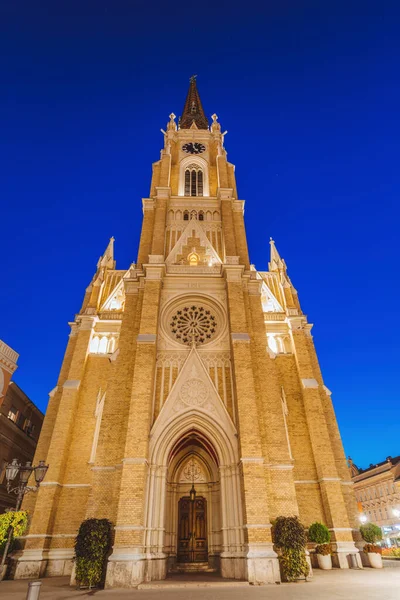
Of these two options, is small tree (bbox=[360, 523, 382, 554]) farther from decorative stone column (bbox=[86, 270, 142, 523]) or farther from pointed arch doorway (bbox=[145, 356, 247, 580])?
decorative stone column (bbox=[86, 270, 142, 523])

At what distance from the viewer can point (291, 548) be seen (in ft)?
40.3

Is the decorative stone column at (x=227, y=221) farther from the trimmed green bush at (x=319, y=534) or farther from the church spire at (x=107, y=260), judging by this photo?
the trimmed green bush at (x=319, y=534)

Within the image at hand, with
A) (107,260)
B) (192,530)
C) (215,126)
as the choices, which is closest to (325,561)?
(192,530)

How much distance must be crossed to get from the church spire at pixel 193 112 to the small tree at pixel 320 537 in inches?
1368

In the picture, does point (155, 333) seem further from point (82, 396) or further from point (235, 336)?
point (82, 396)

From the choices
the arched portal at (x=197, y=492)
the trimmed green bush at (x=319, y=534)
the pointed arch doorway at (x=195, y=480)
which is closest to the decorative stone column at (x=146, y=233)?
the pointed arch doorway at (x=195, y=480)

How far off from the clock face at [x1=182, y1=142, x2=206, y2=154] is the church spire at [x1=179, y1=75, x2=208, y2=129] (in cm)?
472

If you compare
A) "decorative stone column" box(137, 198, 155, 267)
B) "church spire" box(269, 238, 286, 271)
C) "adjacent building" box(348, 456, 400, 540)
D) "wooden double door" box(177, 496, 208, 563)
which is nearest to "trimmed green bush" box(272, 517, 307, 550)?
"wooden double door" box(177, 496, 208, 563)

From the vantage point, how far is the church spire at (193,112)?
36.4 metres

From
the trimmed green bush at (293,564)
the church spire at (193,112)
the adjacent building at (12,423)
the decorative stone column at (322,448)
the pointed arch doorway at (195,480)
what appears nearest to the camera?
the trimmed green bush at (293,564)

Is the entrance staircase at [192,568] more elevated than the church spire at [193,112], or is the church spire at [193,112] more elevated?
the church spire at [193,112]

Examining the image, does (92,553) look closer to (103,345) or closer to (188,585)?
(188,585)

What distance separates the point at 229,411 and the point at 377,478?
44.4 metres

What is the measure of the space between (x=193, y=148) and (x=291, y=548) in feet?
98.3
